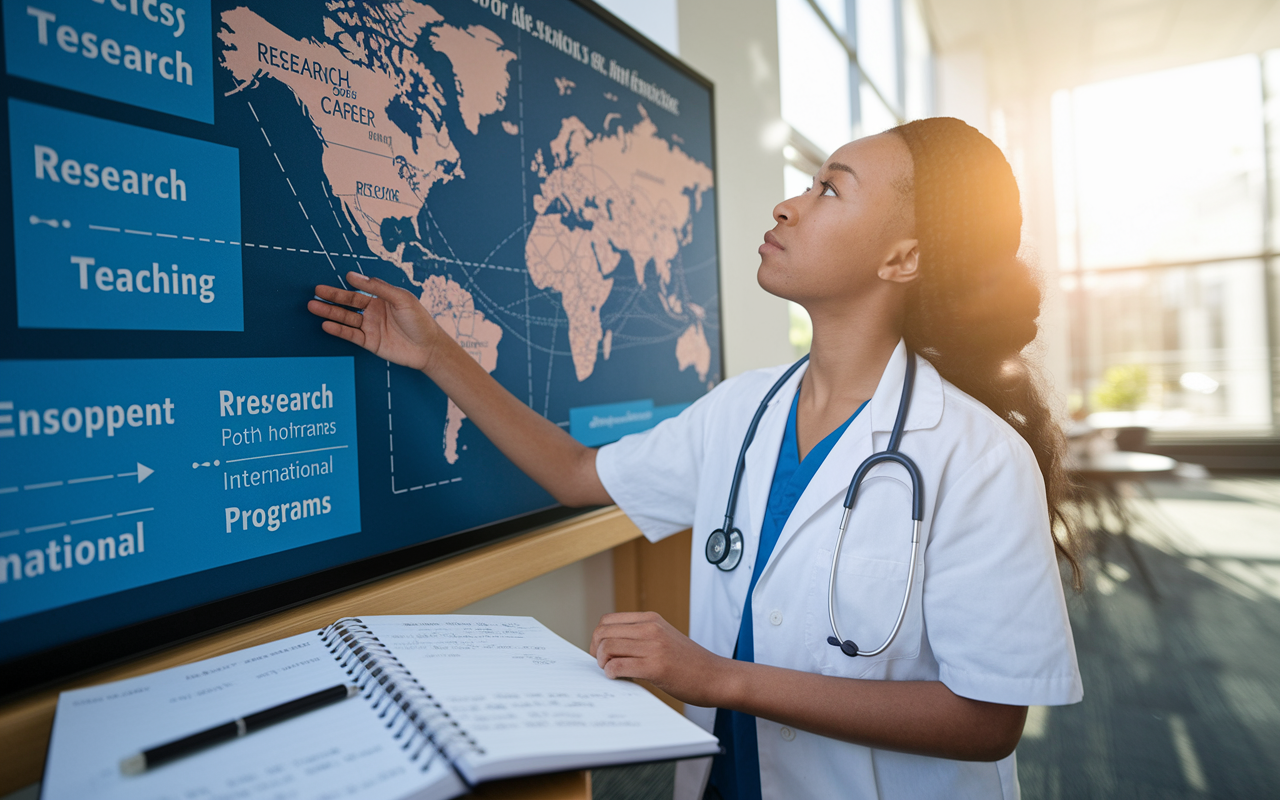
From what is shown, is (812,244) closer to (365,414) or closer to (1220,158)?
(365,414)

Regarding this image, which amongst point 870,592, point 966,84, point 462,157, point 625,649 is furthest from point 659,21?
point 966,84

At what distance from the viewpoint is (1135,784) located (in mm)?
2211

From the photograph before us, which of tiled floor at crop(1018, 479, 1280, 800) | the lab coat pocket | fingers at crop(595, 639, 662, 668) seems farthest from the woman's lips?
tiled floor at crop(1018, 479, 1280, 800)

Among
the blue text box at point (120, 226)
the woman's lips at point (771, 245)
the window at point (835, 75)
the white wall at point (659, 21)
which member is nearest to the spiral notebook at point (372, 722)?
the blue text box at point (120, 226)

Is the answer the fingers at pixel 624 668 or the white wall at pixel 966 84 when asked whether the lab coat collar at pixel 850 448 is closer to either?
the fingers at pixel 624 668

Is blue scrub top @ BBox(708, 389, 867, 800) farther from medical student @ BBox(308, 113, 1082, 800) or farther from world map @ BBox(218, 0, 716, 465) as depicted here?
world map @ BBox(218, 0, 716, 465)

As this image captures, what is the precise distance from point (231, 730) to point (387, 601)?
465 mm

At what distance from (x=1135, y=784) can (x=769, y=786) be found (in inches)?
75.7

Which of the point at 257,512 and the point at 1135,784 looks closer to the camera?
the point at 257,512

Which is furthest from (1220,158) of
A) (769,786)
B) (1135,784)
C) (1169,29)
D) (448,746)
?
(448,746)

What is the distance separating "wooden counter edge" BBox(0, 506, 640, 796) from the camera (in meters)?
0.66

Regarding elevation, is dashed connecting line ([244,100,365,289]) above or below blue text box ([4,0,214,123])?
below

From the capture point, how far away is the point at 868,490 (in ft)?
3.42

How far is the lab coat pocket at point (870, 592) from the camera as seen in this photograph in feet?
3.24
